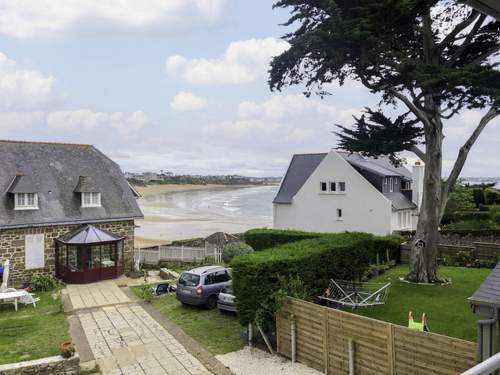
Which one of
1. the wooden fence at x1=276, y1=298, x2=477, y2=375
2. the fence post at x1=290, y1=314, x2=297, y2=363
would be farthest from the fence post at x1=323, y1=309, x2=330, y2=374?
the fence post at x1=290, y1=314, x2=297, y2=363

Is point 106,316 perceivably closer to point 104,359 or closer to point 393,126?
point 104,359

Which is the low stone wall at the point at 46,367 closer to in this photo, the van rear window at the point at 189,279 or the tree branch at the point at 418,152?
the van rear window at the point at 189,279

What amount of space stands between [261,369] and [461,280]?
1219 centimetres

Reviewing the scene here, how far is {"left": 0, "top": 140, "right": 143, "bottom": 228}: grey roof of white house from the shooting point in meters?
23.1

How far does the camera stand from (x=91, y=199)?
25172 millimetres

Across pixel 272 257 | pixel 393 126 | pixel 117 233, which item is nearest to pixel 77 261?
pixel 117 233

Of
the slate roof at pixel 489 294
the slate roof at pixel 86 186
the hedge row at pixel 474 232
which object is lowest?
the hedge row at pixel 474 232

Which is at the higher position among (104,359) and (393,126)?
(393,126)

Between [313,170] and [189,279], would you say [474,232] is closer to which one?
[313,170]

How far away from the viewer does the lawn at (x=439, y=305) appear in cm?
1341

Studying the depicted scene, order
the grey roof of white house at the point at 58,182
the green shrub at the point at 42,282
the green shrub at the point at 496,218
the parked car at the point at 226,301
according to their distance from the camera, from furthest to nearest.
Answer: the green shrub at the point at 496,218 < the grey roof of white house at the point at 58,182 < the green shrub at the point at 42,282 < the parked car at the point at 226,301

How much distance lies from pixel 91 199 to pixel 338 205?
745 inches

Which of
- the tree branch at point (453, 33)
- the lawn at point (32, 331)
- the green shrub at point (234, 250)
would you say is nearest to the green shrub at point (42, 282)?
the lawn at point (32, 331)

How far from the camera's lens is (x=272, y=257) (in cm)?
1316
